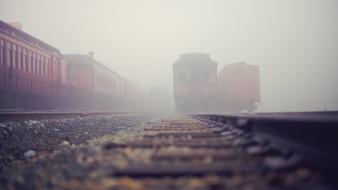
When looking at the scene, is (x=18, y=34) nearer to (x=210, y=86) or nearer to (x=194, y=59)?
(x=194, y=59)

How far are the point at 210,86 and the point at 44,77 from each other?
38.4 ft

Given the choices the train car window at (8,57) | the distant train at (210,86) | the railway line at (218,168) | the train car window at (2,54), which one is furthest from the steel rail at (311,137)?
the distant train at (210,86)

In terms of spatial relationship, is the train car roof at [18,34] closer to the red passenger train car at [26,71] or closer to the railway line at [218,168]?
the red passenger train car at [26,71]

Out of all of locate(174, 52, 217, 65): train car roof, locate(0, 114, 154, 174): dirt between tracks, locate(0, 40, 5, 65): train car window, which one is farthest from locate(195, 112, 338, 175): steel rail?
locate(174, 52, 217, 65): train car roof

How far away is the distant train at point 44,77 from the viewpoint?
39.3 feet

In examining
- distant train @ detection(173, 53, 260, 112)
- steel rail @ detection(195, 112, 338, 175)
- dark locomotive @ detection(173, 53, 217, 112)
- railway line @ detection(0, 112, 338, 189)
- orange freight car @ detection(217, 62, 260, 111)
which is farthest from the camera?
dark locomotive @ detection(173, 53, 217, 112)

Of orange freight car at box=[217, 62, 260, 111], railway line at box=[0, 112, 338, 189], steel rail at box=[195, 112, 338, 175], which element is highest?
orange freight car at box=[217, 62, 260, 111]

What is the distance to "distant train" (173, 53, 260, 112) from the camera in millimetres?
20672

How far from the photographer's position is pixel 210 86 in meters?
21.1

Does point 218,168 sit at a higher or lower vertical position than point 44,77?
lower

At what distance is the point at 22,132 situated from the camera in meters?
6.13

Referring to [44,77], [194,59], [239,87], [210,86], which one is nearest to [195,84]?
[210,86]

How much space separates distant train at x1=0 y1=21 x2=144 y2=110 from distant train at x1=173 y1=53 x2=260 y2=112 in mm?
6865

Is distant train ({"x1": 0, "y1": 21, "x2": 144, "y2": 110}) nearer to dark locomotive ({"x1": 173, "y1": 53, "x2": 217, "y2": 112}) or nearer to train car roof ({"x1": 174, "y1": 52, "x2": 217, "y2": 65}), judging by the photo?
dark locomotive ({"x1": 173, "y1": 53, "x2": 217, "y2": 112})
